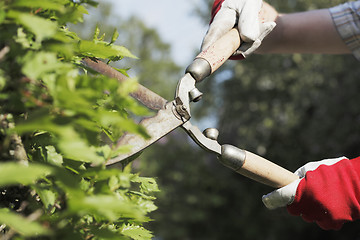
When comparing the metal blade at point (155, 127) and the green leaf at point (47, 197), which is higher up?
the green leaf at point (47, 197)

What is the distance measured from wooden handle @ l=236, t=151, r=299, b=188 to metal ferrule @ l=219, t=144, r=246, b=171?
0.02 m

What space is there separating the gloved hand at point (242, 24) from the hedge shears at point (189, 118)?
12 cm

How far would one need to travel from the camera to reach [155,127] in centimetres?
121

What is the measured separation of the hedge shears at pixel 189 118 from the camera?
49.4 inches

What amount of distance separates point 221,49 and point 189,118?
0.32m

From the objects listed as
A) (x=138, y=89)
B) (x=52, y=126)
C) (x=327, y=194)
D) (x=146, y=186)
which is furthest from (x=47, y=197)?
(x=327, y=194)

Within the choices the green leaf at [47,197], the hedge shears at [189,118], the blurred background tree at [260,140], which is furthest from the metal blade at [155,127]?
the blurred background tree at [260,140]

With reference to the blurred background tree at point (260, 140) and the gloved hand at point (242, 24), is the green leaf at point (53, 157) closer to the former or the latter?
the gloved hand at point (242, 24)

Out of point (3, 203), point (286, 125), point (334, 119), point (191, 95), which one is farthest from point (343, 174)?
point (286, 125)

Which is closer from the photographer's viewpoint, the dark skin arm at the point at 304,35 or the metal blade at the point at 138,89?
the metal blade at the point at 138,89

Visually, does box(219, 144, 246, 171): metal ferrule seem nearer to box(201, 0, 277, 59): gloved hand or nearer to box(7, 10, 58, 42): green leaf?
box(201, 0, 277, 59): gloved hand

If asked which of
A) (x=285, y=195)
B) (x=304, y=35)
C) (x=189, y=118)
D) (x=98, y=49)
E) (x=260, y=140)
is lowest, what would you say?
(x=260, y=140)

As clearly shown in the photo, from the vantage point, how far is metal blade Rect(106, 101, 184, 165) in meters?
1.07

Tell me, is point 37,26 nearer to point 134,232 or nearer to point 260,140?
point 134,232
